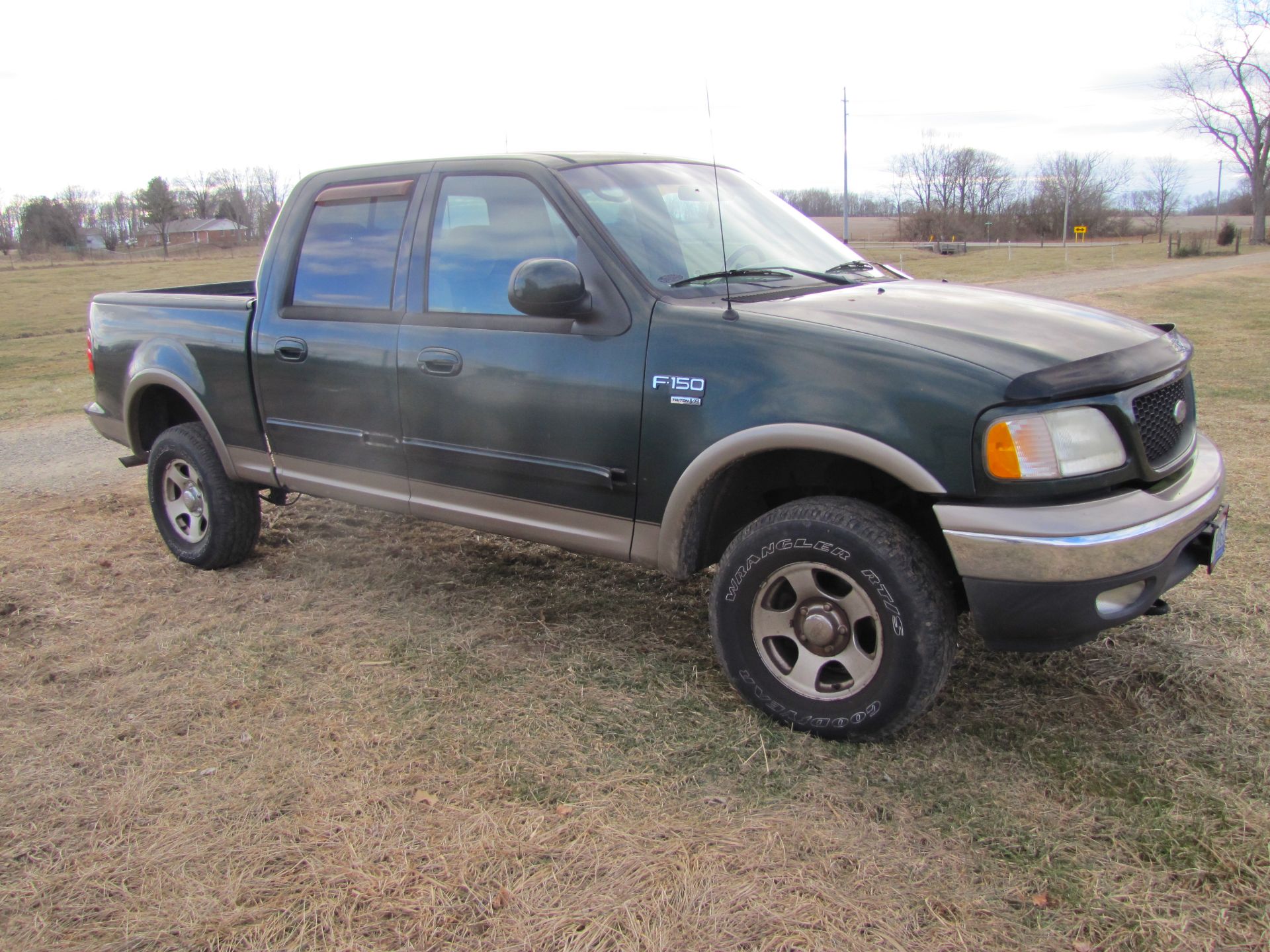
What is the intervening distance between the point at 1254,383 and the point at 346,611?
876 centimetres

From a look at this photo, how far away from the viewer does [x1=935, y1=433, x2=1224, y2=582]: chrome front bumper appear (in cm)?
266

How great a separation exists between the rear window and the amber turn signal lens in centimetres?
250

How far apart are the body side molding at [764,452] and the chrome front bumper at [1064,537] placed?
0.15 m

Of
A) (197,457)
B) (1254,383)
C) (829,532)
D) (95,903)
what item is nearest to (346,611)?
(197,457)

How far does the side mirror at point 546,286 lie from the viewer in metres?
3.30

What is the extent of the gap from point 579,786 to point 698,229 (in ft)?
7.10

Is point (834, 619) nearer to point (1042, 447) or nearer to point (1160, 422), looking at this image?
point (1042, 447)

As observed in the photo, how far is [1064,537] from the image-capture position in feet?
8.71

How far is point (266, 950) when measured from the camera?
2.36m

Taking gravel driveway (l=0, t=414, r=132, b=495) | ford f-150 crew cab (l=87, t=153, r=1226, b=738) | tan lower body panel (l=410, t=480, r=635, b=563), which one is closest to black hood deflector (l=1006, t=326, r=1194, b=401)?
ford f-150 crew cab (l=87, t=153, r=1226, b=738)

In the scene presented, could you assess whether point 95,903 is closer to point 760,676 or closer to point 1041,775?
point 760,676

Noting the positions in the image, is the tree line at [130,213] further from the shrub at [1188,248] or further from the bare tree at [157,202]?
the shrub at [1188,248]

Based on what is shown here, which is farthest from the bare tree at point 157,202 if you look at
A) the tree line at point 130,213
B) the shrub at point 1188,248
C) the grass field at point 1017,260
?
the shrub at point 1188,248

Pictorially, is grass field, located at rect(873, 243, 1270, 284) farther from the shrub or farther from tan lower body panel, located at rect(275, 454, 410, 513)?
tan lower body panel, located at rect(275, 454, 410, 513)
